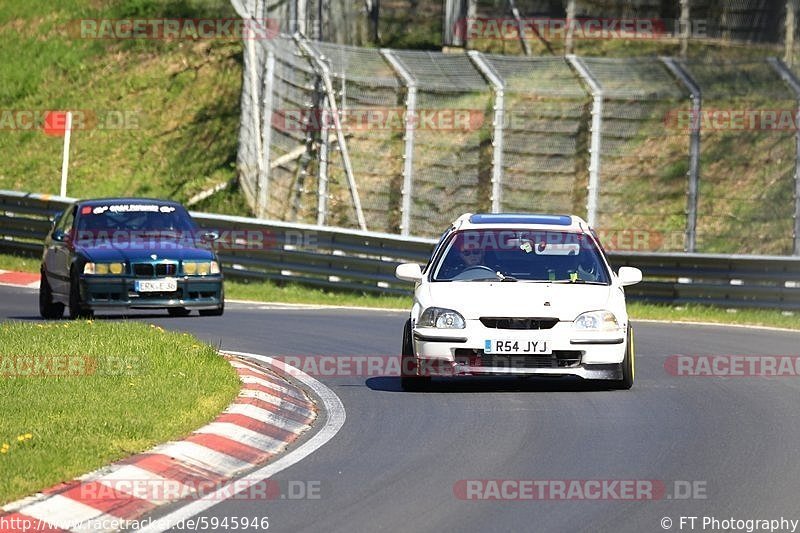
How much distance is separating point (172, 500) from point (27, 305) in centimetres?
1453

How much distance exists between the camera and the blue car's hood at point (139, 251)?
65.4ft

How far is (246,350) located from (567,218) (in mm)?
3566

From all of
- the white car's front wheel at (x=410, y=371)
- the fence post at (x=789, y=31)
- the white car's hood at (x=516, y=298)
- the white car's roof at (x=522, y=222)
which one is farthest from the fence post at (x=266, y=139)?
the white car's front wheel at (x=410, y=371)

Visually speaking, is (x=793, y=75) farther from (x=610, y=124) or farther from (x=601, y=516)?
(x=601, y=516)

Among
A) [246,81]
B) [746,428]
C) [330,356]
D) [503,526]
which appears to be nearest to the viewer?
[503,526]

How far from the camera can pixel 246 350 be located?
54.4 feet

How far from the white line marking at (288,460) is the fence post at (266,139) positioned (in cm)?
1401

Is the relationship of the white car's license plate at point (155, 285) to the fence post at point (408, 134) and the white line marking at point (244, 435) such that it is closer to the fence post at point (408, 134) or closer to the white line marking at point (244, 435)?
the fence post at point (408, 134)

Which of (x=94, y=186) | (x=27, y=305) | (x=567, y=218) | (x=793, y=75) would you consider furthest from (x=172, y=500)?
(x=94, y=186)

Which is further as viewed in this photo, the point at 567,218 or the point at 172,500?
the point at 567,218

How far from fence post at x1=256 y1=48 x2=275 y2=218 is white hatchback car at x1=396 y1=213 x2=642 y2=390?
14591 mm

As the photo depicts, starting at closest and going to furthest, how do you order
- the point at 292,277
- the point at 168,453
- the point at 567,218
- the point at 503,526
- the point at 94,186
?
the point at 503,526, the point at 168,453, the point at 567,218, the point at 292,277, the point at 94,186

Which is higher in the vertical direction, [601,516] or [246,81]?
[246,81]

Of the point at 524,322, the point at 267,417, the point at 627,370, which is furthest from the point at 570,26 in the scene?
the point at 267,417
